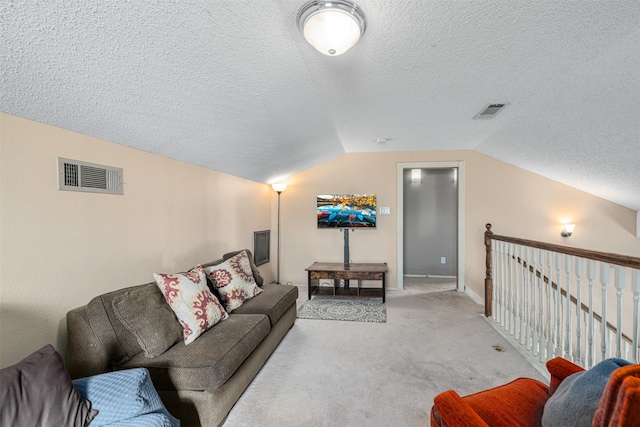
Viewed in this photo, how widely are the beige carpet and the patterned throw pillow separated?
0.60 metres

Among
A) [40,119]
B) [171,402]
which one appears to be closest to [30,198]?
[40,119]

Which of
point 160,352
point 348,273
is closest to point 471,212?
point 348,273

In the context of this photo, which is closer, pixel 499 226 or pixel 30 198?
pixel 30 198

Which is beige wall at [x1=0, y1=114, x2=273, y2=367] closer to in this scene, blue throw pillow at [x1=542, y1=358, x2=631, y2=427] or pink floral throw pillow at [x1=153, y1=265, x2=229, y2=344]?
pink floral throw pillow at [x1=153, y1=265, x2=229, y2=344]

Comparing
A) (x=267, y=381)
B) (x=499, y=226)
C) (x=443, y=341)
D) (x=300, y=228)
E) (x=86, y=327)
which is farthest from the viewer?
(x=300, y=228)

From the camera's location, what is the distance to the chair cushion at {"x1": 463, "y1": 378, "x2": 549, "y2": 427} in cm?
108

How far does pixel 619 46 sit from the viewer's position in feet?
5.33

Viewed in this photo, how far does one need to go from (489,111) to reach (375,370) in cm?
266

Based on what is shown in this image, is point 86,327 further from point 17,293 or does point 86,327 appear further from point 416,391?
point 416,391

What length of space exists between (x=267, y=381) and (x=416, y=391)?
1.11m

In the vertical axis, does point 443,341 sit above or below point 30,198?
below

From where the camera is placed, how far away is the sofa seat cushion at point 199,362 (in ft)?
5.18

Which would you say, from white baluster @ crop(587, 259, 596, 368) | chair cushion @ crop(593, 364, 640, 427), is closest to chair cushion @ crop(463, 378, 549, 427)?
chair cushion @ crop(593, 364, 640, 427)

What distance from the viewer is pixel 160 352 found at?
66.4 inches
